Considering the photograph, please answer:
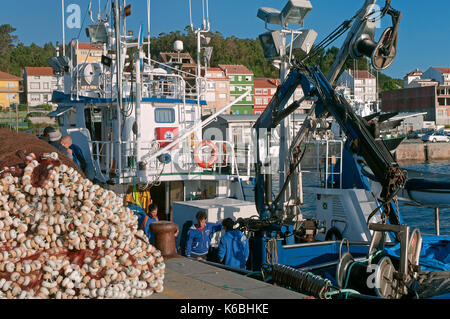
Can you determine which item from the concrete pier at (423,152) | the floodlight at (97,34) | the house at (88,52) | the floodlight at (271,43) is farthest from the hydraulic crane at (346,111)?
the concrete pier at (423,152)

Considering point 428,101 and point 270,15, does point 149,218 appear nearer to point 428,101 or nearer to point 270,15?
point 270,15

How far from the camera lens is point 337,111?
10.0m

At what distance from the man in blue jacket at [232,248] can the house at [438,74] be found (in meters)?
121

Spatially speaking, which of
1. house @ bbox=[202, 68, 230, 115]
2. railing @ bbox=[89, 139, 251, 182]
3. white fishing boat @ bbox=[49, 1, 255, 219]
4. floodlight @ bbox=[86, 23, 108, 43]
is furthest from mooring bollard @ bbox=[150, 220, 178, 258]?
house @ bbox=[202, 68, 230, 115]

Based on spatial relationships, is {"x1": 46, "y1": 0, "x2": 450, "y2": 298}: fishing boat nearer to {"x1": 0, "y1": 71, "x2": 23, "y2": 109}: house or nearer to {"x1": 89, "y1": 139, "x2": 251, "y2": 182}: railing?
{"x1": 89, "y1": 139, "x2": 251, "y2": 182}: railing

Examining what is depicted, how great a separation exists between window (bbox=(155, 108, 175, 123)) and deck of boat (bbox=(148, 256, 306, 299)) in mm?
8520

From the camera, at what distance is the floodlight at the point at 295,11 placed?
521 inches

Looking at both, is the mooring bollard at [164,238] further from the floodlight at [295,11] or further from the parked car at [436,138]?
the parked car at [436,138]

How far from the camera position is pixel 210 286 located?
652 centimetres

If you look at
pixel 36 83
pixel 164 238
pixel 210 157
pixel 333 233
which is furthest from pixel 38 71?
pixel 164 238
